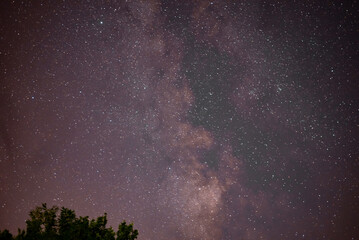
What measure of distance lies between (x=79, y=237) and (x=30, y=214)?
85.0 inches

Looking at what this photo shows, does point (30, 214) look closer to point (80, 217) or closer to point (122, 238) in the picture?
point (80, 217)

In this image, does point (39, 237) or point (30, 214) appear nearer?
point (39, 237)

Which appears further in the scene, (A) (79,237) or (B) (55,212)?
(B) (55,212)

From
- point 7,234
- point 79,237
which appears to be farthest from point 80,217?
point 7,234

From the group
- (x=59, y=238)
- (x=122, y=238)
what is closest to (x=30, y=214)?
(x=59, y=238)

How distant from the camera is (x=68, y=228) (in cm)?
869

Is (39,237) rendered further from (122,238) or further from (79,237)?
(122,238)

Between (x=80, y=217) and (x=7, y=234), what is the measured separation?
2.28 m

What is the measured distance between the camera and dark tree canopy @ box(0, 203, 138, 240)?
27.0 ft

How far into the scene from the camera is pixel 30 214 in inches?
340

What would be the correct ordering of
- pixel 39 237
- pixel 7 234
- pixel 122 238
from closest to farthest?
pixel 7 234 < pixel 39 237 < pixel 122 238

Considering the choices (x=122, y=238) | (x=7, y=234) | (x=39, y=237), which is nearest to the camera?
(x=7, y=234)

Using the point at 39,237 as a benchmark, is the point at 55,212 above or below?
above

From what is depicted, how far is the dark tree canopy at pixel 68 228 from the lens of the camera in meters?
8.22
